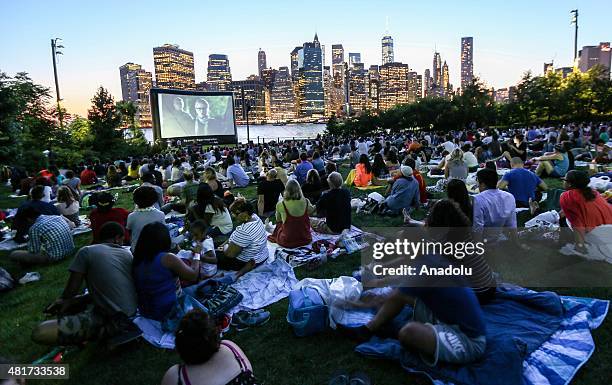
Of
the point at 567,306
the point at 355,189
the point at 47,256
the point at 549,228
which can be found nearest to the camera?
the point at 567,306

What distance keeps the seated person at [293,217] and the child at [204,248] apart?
4.34ft

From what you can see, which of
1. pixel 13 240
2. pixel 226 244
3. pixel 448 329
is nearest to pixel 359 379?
pixel 448 329

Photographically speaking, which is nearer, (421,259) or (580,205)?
(421,259)

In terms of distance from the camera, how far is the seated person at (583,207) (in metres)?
4.58

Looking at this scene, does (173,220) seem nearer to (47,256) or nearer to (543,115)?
(47,256)

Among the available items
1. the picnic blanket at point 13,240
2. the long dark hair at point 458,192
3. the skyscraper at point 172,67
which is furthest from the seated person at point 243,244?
the skyscraper at point 172,67

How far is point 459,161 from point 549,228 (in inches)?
133

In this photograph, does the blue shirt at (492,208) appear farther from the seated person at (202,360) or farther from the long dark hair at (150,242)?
the seated person at (202,360)

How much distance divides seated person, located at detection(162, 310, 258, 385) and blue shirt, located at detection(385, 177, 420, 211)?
5.58m

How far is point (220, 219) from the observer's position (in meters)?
6.26

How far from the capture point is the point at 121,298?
3371 mm

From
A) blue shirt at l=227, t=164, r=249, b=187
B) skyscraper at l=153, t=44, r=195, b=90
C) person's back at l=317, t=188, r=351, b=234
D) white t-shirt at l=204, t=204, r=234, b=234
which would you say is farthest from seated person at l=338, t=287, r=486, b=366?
skyscraper at l=153, t=44, r=195, b=90

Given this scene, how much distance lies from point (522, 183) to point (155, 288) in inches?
222

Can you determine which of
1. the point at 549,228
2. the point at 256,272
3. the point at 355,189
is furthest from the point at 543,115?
the point at 256,272
